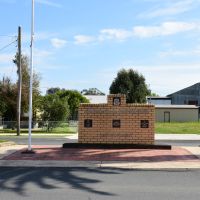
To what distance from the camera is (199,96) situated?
10112 centimetres

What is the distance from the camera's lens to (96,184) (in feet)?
36.9

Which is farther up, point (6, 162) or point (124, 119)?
point (124, 119)

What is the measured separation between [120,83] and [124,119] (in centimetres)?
6328

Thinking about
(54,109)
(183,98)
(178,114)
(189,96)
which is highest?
(189,96)

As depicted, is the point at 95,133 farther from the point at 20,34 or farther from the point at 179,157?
the point at 20,34

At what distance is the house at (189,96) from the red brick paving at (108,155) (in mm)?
84819

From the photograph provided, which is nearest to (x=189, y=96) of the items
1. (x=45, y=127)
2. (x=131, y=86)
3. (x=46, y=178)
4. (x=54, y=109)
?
(x=131, y=86)

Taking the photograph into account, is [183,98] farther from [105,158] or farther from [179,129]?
[105,158]

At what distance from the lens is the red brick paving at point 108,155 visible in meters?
16.0

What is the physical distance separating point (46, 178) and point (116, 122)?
7514 mm

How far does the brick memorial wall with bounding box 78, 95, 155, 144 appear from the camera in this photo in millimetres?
19156

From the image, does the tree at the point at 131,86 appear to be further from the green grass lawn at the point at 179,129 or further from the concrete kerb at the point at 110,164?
the concrete kerb at the point at 110,164

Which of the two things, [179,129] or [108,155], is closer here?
[108,155]

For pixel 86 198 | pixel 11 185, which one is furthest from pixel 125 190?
pixel 11 185
